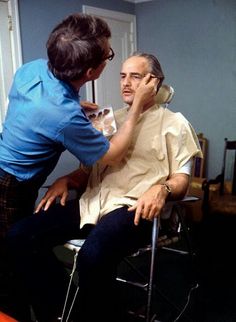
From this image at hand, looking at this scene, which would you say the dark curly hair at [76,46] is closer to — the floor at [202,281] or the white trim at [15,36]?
the floor at [202,281]

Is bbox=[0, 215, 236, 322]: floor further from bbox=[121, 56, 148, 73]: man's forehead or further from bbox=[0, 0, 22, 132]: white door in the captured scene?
bbox=[0, 0, 22, 132]: white door

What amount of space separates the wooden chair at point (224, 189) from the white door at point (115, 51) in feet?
4.06

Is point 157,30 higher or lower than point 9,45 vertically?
higher

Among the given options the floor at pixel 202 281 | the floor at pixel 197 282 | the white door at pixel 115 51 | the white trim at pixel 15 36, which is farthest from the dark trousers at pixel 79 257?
the white door at pixel 115 51

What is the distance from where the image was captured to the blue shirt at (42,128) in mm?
1192

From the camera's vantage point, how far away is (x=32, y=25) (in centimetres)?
270

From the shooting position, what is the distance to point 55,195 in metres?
1.58

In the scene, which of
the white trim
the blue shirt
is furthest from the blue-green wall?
the blue shirt

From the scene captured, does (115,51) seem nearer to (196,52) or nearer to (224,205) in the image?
(196,52)

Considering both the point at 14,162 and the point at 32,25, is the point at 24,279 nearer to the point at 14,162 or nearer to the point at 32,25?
the point at 14,162

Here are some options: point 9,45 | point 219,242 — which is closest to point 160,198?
point 219,242

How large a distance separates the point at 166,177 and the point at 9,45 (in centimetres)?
174

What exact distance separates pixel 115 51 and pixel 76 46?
7.84ft

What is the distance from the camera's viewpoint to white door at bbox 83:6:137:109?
11.0 ft
